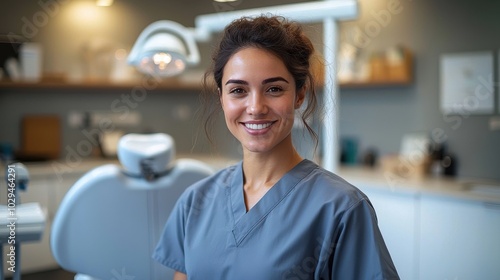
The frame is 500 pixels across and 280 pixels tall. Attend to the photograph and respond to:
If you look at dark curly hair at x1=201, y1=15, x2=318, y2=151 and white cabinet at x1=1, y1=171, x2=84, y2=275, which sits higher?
dark curly hair at x1=201, y1=15, x2=318, y2=151

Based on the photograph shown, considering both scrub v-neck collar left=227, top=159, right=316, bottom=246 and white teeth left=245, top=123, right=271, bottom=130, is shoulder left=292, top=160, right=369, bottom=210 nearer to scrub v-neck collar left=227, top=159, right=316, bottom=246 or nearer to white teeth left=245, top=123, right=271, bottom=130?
scrub v-neck collar left=227, top=159, right=316, bottom=246

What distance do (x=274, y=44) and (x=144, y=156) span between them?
771mm

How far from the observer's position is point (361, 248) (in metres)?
1.23

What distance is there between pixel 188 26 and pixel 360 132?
159 centimetres

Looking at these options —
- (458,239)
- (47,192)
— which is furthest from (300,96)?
(47,192)

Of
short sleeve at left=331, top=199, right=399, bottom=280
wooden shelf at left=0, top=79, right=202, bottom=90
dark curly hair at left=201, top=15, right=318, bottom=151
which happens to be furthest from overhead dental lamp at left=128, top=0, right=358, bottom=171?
wooden shelf at left=0, top=79, right=202, bottom=90

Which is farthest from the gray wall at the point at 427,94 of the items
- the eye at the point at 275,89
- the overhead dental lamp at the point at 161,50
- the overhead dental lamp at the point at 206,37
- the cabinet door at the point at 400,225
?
the eye at the point at 275,89

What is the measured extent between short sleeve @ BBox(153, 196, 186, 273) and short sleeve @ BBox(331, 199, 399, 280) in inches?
18.8

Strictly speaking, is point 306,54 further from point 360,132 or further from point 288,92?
point 360,132

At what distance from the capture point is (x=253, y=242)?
4.33ft

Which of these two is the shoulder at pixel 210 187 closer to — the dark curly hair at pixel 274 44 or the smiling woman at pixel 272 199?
the smiling woman at pixel 272 199

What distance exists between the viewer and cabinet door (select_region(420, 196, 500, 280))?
2.68 metres

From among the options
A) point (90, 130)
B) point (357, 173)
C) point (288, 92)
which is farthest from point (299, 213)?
point (90, 130)

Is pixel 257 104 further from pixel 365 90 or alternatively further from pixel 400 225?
pixel 365 90
